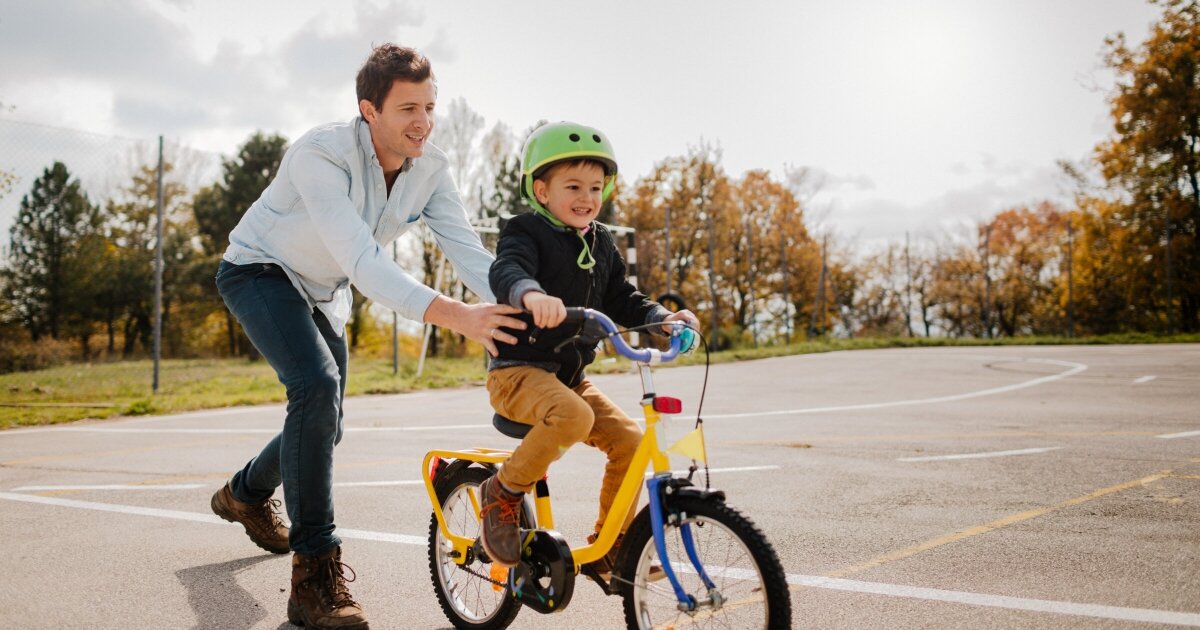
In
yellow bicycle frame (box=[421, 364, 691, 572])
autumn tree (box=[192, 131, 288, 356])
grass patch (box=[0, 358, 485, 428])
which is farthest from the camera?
autumn tree (box=[192, 131, 288, 356])

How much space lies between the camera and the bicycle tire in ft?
10.6

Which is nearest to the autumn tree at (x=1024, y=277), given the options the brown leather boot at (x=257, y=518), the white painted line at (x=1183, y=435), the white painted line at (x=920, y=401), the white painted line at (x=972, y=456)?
the white painted line at (x=920, y=401)

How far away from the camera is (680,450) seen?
8.41ft

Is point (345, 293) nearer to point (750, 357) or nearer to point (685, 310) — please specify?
point (685, 310)

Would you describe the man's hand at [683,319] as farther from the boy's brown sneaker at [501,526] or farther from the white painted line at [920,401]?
the white painted line at [920,401]

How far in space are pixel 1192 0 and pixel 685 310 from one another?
35.9 metres

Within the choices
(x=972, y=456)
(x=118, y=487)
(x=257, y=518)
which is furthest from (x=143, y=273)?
(x=972, y=456)

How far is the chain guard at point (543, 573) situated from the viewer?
287 cm

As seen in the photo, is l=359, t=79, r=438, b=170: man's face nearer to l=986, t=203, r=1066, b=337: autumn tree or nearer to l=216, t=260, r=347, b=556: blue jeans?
l=216, t=260, r=347, b=556: blue jeans

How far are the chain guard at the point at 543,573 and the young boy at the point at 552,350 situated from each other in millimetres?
70

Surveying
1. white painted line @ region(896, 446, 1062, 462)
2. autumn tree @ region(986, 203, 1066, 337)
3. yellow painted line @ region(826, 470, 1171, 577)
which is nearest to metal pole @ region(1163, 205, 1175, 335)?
autumn tree @ region(986, 203, 1066, 337)

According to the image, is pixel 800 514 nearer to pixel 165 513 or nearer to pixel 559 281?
pixel 559 281

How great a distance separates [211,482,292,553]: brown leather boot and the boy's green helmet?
2.26 metres

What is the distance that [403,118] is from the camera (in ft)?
10.7
